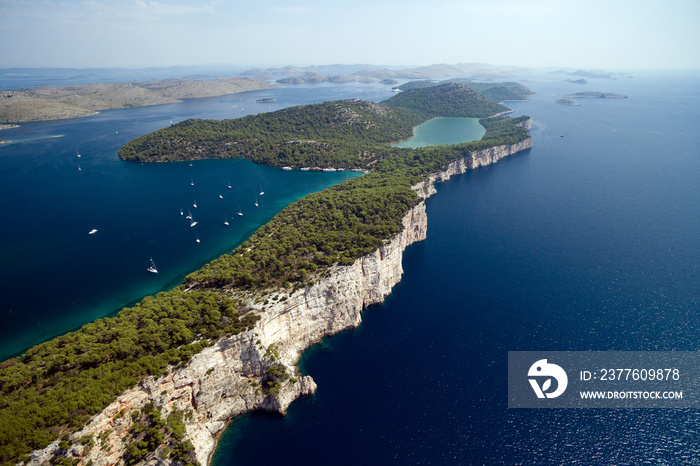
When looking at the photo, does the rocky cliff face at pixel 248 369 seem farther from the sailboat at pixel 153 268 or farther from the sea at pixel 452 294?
the sailboat at pixel 153 268

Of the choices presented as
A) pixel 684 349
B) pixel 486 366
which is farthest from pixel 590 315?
pixel 486 366

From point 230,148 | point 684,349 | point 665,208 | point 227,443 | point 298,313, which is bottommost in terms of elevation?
point 227,443

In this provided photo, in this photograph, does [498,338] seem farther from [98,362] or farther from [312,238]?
[98,362]

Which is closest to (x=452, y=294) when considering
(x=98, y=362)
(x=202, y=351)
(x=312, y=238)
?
(x=312, y=238)

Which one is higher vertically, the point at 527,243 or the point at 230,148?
the point at 230,148

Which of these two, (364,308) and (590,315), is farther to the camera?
(364,308)

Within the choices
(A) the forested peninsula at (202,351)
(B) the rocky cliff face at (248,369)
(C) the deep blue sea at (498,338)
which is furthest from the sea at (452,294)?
(A) the forested peninsula at (202,351)

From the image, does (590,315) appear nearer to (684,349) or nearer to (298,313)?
(684,349)
